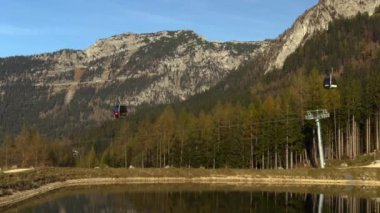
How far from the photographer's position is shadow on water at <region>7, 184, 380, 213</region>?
177 ft

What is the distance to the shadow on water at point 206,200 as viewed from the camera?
177 feet

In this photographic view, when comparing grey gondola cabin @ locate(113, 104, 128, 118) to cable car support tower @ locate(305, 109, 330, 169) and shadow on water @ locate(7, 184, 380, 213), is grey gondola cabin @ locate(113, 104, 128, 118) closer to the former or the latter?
shadow on water @ locate(7, 184, 380, 213)

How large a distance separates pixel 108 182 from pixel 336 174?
1520 inches

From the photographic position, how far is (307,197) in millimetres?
A: 64562

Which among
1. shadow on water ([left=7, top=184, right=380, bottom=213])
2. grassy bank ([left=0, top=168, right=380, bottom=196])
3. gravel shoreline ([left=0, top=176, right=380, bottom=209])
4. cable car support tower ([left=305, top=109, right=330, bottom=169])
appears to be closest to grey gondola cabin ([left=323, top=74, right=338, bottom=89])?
shadow on water ([left=7, top=184, right=380, bottom=213])

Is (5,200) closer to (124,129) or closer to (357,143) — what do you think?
(357,143)

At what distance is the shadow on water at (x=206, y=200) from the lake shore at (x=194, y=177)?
7.47 meters

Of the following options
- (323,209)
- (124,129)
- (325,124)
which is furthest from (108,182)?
(124,129)

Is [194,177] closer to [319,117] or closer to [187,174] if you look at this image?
[187,174]

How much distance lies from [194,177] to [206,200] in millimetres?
33973

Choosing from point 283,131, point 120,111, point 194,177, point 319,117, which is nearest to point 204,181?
point 194,177

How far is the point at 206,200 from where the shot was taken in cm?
6228

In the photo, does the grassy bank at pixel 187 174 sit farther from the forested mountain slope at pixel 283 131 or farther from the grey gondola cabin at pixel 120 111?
the grey gondola cabin at pixel 120 111

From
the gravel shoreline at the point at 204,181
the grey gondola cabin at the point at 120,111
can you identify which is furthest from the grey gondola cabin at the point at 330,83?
the grey gondola cabin at the point at 120,111
